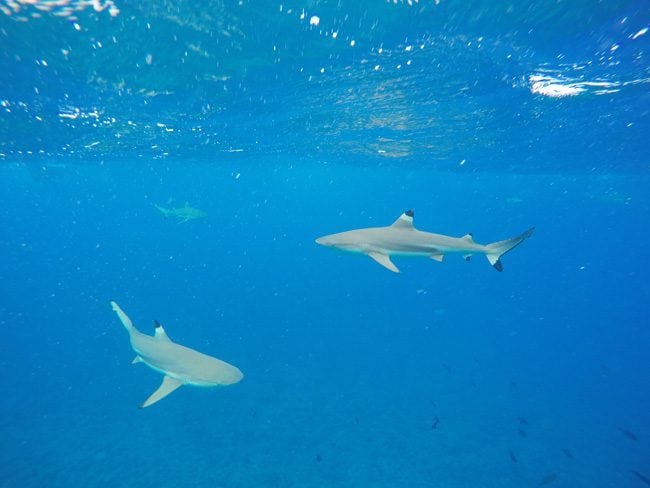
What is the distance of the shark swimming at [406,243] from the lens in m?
6.65

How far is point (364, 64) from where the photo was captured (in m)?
11.3

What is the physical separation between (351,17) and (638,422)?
81.4ft

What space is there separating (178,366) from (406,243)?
→ 18.6 feet

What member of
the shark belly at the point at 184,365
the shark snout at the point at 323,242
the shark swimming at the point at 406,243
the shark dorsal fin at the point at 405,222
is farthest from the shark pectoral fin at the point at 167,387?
the shark dorsal fin at the point at 405,222

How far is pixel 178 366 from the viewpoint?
24.2 feet

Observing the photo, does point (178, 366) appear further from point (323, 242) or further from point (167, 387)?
point (323, 242)

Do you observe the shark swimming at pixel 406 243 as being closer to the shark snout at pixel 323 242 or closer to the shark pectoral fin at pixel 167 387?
the shark snout at pixel 323 242

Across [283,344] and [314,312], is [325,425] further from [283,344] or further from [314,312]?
[314,312]

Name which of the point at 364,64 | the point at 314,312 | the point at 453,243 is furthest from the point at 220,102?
the point at 314,312

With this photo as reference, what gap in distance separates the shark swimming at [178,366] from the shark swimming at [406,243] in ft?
11.9

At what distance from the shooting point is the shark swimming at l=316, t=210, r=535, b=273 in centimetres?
665

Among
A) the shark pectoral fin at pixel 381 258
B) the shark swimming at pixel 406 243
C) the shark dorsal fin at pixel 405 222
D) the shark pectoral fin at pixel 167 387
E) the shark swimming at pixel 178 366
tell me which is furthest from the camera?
the shark dorsal fin at pixel 405 222

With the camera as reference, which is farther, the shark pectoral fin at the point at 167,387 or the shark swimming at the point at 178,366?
the shark swimming at the point at 178,366

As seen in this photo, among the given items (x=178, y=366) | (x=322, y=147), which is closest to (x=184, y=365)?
(x=178, y=366)
